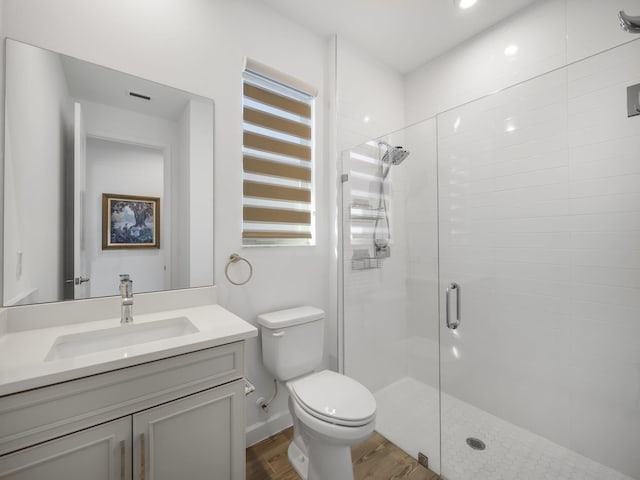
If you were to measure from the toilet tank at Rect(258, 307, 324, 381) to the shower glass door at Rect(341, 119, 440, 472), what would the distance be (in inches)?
15.2

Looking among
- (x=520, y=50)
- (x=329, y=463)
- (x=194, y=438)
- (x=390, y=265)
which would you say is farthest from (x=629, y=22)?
(x=194, y=438)

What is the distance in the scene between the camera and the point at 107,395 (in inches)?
34.1

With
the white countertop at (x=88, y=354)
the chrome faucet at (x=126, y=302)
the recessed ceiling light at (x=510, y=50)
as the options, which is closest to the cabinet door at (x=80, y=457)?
the white countertop at (x=88, y=354)

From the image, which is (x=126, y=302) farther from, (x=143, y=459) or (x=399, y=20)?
(x=399, y=20)

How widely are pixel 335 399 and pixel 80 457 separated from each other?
919 millimetres

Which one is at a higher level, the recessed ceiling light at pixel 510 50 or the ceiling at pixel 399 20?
the ceiling at pixel 399 20

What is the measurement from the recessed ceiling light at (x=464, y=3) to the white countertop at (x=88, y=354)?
→ 2.27 metres

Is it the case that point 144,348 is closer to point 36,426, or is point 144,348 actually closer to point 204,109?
point 36,426

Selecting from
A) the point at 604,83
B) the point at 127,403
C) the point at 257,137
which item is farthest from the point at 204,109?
the point at 604,83

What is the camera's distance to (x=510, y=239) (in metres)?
1.79

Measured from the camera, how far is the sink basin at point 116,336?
1077mm

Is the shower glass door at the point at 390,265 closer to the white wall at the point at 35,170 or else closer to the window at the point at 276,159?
the window at the point at 276,159

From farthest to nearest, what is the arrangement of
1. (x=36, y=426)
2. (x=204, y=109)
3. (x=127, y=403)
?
(x=204, y=109)
(x=127, y=403)
(x=36, y=426)

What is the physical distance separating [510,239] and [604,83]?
0.90 meters
